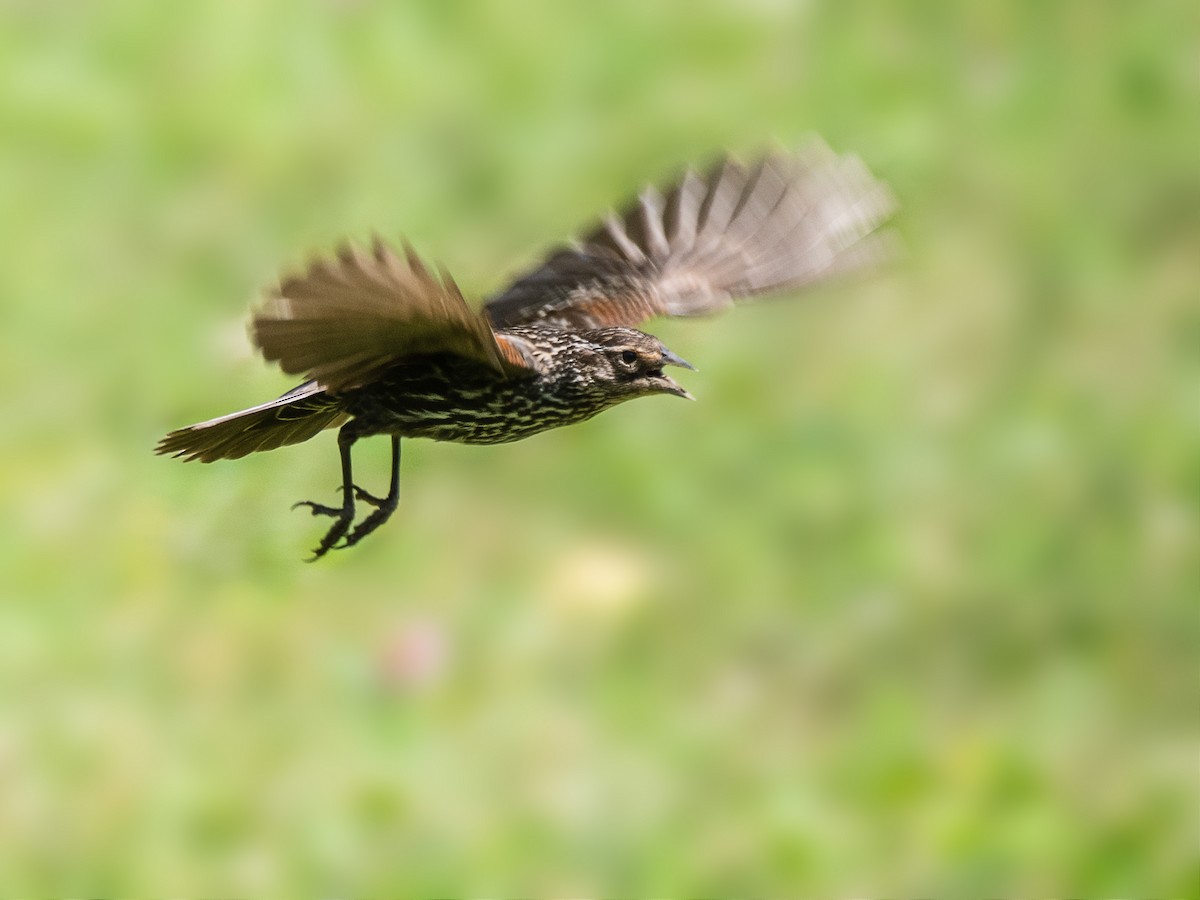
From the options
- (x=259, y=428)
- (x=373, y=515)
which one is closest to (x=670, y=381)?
(x=373, y=515)

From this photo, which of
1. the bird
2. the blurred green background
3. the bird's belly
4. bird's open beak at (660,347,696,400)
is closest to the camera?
the bird

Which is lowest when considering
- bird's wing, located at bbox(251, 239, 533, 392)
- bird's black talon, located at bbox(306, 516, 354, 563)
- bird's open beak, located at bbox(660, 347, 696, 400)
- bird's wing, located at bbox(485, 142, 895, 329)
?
bird's wing, located at bbox(251, 239, 533, 392)

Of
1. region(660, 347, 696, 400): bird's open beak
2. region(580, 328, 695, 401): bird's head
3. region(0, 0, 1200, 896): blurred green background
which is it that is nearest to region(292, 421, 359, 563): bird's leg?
region(580, 328, 695, 401): bird's head

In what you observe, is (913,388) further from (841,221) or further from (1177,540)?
(841,221)

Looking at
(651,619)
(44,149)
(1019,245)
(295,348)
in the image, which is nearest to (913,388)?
(1019,245)

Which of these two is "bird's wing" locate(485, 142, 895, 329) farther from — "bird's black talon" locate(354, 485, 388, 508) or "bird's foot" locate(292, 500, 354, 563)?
"bird's foot" locate(292, 500, 354, 563)

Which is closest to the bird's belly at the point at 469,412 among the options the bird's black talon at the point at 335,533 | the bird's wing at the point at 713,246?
the bird's black talon at the point at 335,533

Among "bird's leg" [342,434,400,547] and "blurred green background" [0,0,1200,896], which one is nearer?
"bird's leg" [342,434,400,547]

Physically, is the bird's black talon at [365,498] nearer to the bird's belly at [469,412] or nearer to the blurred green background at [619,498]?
the bird's belly at [469,412]

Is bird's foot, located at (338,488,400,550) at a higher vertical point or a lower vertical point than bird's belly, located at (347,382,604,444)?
lower
